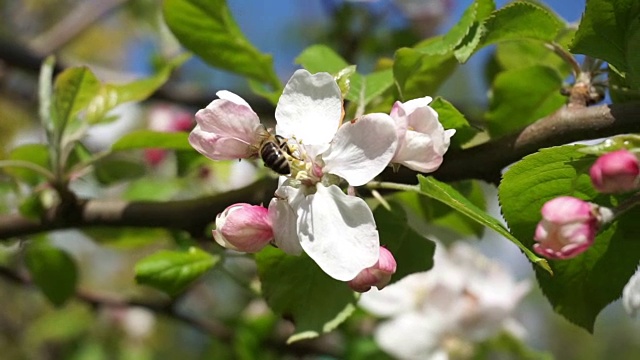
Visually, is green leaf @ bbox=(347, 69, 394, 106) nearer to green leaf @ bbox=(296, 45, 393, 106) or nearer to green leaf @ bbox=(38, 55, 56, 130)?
green leaf @ bbox=(296, 45, 393, 106)

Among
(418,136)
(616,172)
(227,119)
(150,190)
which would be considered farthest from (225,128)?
(150,190)

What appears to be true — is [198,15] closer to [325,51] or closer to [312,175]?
[325,51]

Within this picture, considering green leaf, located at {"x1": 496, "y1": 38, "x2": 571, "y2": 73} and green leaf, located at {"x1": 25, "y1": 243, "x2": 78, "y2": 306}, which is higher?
green leaf, located at {"x1": 496, "y1": 38, "x2": 571, "y2": 73}

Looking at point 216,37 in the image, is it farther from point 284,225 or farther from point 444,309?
point 444,309

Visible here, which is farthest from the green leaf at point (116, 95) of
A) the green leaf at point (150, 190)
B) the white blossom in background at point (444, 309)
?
the white blossom in background at point (444, 309)

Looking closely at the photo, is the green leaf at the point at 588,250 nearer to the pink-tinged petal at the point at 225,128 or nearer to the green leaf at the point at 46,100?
the pink-tinged petal at the point at 225,128

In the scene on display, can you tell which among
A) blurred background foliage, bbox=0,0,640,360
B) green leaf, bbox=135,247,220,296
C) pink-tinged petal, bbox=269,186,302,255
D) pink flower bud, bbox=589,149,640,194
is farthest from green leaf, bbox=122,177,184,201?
pink flower bud, bbox=589,149,640,194

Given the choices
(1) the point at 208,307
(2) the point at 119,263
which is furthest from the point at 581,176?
(2) the point at 119,263
